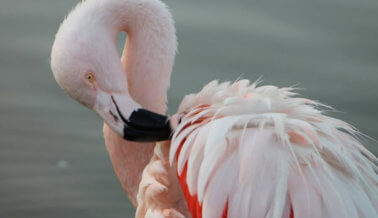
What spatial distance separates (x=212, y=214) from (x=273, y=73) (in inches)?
103

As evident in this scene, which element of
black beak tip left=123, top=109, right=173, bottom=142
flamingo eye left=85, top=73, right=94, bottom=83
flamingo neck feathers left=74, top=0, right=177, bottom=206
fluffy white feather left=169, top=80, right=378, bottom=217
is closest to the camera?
fluffy white feather left=169, top=80, right=378, bottom=217

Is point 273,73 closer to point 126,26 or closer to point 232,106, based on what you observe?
point 126,26

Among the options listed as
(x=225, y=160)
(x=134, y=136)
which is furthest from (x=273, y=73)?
(x=225, y=160)

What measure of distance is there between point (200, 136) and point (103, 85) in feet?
2.00

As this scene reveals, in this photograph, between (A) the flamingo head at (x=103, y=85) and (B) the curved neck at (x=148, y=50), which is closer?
(A) the flamingo head at (x=103, y=85)

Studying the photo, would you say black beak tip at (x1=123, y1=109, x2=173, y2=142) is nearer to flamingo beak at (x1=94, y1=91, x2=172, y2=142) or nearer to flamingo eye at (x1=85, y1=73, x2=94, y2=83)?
flamingo beak at (x1=94, y1=91, x2=172, y2=142)

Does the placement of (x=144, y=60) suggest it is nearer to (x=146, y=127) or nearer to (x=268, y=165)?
(x=146, y=127)

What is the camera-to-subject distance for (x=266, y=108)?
2.61 metres

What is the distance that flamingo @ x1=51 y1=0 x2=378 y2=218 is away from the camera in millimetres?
2426

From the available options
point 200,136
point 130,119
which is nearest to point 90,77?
point 130,119

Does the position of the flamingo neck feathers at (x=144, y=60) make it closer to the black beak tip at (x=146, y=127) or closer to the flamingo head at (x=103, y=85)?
the flamingo head at (x=103, y=85)

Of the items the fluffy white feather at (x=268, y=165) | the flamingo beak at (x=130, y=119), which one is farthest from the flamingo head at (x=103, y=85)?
the fluffy white feather at (x=268, y=165)

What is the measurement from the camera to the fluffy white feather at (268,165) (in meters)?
2.40

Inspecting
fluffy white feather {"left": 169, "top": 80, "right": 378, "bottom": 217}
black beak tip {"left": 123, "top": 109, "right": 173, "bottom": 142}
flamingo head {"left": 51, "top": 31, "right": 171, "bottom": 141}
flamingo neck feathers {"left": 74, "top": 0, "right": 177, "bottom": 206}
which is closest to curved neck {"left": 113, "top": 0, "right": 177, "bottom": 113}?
flamingo neck feathers {"left": 74, "top": 0, "right": 177, "bottom": 206}
